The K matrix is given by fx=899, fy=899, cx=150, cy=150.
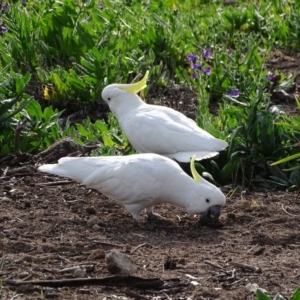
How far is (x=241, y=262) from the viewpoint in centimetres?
450

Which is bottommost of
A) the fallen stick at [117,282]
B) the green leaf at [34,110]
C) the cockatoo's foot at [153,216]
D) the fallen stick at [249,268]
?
the cockatoo's foot at [153,216]

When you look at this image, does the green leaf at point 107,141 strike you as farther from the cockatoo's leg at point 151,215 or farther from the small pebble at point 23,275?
the small pebble at point 23,275

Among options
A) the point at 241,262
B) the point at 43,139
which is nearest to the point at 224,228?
the point at 241,262

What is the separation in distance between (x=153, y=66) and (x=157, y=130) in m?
2.03

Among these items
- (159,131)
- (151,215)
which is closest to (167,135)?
(159,131)

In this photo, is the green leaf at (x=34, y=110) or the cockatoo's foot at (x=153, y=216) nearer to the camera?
the cockatoo's foot at (x=153, y=216)

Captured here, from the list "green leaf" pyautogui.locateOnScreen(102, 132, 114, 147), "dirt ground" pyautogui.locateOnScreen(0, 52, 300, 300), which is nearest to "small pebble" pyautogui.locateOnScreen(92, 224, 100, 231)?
"dirt ground" pyautogui.locateOnScreen(0, 52, 300, 300)

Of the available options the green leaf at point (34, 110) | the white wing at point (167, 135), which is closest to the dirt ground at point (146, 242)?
the white wing at point (167, 135)

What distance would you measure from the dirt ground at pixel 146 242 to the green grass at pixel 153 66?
1.37 ft

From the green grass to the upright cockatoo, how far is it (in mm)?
189

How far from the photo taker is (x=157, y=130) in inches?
251

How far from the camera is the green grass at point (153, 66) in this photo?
632 cm

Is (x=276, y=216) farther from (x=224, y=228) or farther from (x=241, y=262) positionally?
(x=241, y=262)

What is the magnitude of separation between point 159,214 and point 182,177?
0.39 meters
